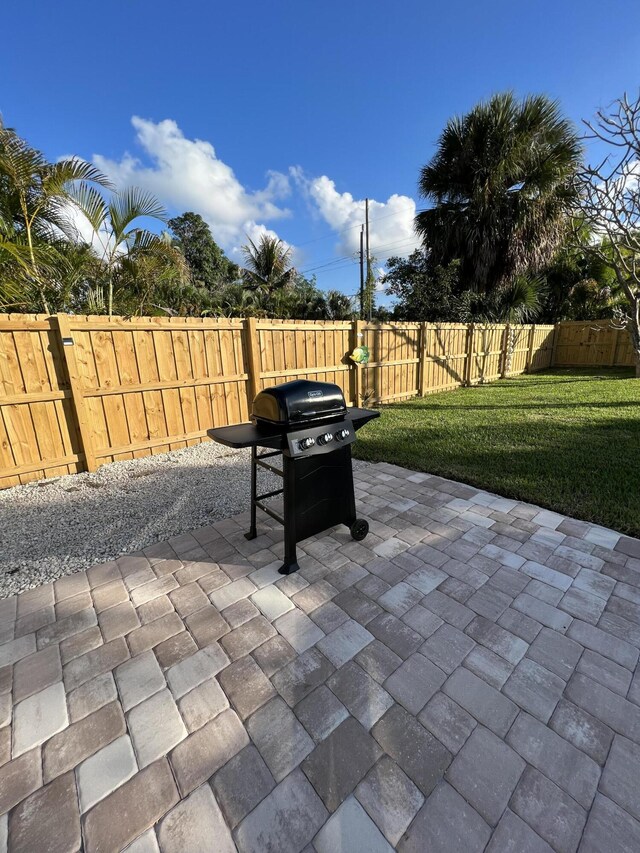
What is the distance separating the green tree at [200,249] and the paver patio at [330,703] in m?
21.0

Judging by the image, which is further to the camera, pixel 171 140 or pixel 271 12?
pixel 171 140

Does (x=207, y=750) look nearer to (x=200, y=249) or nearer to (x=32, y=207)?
(x=32, y=207)

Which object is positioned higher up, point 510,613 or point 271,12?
point 271,12

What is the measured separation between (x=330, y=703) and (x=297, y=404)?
4.46 ft

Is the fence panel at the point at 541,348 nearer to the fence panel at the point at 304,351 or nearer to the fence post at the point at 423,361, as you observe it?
the fence post at the point at 423,361

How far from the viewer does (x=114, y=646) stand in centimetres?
167

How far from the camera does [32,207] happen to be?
14.3 feet

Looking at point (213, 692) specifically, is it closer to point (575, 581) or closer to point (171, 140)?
point (575, 581)

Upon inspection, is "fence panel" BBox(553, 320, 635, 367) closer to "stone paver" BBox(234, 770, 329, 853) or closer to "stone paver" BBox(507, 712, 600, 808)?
"stone paver" BBox(507, 712, 600, 808)

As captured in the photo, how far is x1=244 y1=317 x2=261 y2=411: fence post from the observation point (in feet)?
16.1

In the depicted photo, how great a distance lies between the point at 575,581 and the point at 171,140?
11.8 metres

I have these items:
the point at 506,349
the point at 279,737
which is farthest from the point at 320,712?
the point at 506,349

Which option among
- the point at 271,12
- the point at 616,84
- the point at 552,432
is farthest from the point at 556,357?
the point at 271,12

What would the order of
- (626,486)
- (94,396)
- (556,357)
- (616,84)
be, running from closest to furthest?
(626,486) → (94,396) → (616,84) → (556,357)
